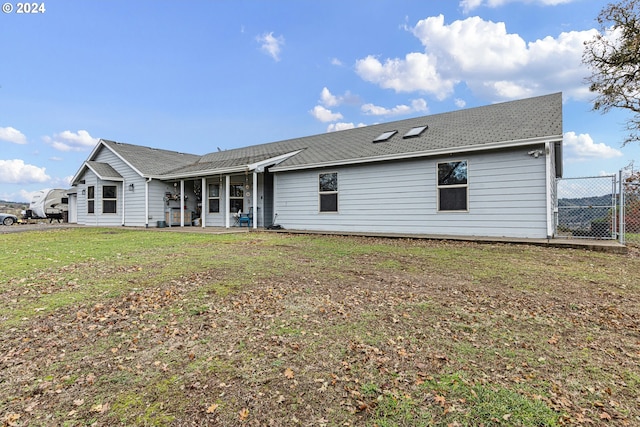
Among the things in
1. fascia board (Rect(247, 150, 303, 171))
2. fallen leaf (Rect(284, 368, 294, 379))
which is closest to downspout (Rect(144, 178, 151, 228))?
fascia board (Rect(247, 150, 303, 171))

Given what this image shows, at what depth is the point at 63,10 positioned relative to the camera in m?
11.1

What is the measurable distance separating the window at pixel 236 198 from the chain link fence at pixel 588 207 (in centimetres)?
1188

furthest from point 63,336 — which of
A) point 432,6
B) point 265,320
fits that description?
point 432,6

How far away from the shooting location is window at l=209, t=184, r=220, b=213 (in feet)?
49.7

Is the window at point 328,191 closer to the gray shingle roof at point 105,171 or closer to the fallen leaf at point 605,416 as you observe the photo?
the fallen leaf at point 605,416

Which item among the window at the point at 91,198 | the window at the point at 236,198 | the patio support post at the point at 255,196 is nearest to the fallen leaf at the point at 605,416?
the patio support post at the point at 255,196

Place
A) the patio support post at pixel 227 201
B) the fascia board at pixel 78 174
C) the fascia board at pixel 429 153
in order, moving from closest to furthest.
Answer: the fascia board at pixel 429 153 → the patio support post at pixel 227 201 → the fascia board at pixel 78 174

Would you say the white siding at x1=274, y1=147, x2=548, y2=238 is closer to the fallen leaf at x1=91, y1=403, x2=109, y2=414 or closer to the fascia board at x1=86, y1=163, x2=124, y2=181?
the fascia board at x1=86, y1=163, x2=124, y2=181

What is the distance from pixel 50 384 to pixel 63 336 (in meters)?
0.91

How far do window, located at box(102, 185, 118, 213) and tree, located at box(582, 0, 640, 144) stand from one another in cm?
2324

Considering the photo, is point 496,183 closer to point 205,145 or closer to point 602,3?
point 602,3

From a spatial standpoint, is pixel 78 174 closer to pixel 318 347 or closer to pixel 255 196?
pixel 255 196

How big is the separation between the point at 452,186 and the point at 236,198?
928 centimetres

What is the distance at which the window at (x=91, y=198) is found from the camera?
16.9m
